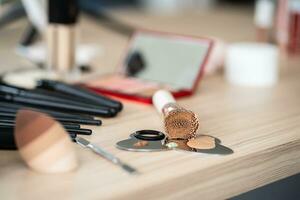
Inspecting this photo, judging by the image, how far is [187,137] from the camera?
55 cm

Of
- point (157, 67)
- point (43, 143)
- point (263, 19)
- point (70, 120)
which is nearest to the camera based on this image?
point (43, 143)

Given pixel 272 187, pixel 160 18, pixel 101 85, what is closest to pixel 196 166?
pixel 272 187

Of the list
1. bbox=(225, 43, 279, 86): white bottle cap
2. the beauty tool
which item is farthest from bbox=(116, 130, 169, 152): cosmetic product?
bbox=(225, 43, 279, 86): white bottle cap

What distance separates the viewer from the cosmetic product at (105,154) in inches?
19.2

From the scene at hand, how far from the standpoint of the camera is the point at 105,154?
512 millimetres

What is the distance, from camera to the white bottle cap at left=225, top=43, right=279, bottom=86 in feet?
2.68

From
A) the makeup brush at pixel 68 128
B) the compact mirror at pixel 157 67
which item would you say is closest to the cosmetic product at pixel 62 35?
the compact mirror at pixel 157 67

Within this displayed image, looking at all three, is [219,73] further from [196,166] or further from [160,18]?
[160,18]

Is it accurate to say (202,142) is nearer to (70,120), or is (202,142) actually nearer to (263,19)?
(70,120)

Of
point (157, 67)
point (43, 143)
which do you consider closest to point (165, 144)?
point (43, 143)

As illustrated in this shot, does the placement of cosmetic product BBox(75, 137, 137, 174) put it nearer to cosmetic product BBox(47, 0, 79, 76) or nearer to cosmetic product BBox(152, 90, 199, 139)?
cosmetic product BBox(152, 90, 199, 139)

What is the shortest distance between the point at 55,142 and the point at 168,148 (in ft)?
0.37

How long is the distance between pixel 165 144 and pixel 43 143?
124 millimetres

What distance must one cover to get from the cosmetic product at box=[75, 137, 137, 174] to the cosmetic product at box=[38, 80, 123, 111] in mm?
106
